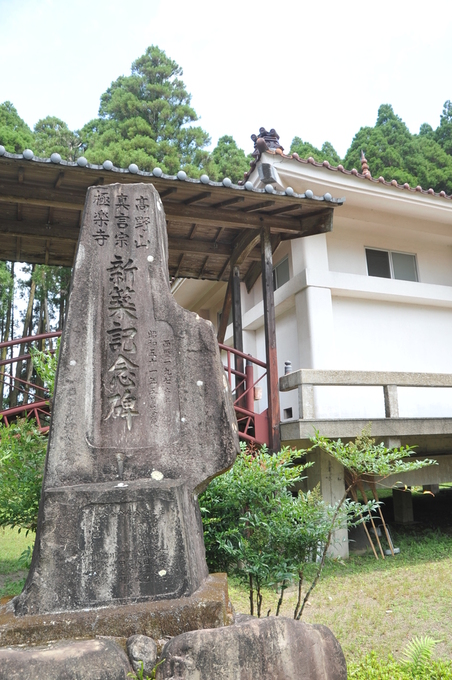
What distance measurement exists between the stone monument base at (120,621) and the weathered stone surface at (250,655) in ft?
0.59

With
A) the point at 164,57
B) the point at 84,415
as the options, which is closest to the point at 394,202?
the point at 84,415

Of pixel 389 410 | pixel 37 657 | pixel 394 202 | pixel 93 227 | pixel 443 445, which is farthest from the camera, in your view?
pixel 394 202

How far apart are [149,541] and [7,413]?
4031mm

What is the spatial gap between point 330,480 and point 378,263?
16.1 feet

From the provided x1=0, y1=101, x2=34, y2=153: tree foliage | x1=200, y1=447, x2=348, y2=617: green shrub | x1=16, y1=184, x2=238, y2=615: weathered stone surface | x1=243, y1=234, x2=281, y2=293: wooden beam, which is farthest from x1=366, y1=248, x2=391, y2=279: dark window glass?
x1=0, y1=101, x2=34, y2=153: tree foliage

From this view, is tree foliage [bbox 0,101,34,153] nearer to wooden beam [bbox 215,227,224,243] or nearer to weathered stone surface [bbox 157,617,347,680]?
wooden beam [bbox 215,227,224,243]

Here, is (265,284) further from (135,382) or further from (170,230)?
(135,382)

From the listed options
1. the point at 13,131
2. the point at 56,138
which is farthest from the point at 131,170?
the point at 56,138

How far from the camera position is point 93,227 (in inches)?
159

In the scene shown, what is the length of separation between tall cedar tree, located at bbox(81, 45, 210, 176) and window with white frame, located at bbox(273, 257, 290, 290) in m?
8.10

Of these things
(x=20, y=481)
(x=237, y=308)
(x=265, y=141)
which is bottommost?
(x=20, y=481)

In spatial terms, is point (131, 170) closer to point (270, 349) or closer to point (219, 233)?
point (219, 233)

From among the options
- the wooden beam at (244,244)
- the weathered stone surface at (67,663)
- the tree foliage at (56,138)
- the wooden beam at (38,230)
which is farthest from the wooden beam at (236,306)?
the tree foliage at (56,138)

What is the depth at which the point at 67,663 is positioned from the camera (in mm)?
2506
